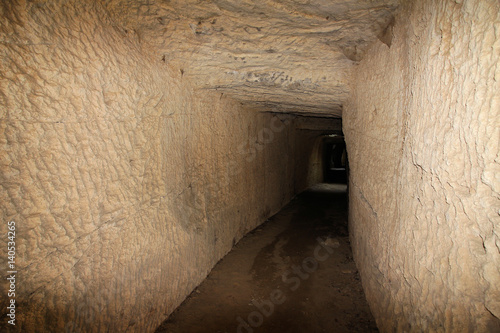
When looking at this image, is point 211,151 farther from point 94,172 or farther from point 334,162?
point 334,162

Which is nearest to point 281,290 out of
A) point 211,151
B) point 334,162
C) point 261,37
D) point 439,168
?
point 211,151

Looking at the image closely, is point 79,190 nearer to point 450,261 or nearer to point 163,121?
point 163,121

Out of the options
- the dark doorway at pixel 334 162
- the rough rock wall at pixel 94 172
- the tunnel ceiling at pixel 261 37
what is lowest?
the dark doorway at pixel 334 162

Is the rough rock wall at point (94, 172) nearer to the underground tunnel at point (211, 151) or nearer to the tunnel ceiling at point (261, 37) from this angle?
the underground tunnel at point (211, 151)

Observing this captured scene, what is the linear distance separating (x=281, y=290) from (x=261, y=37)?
3116mm

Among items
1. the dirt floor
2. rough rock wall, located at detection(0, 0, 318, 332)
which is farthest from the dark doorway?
rough rock wall, located at detection(0, 0, 318, 332)

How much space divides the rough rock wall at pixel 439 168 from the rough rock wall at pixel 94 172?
2193 mm

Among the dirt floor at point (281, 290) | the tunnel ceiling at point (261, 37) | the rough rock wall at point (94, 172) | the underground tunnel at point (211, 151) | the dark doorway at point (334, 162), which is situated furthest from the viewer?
the dark doorway at point (334, 162)

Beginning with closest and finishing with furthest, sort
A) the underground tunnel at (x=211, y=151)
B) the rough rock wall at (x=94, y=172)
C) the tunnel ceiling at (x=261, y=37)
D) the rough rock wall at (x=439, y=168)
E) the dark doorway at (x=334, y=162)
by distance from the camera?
the rough rock wall at (x=439, y=168), the underground tunnel at (x=211, y=151), the rough rock wall at (x=94, y=172), the tunnel ceiling at (x=261, y=37), the dark doorway at (x=334, y=162)

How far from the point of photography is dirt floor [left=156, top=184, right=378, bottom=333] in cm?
298

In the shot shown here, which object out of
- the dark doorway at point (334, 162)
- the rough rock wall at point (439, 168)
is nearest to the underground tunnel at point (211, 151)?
the rough rock wall at point (439, 168)

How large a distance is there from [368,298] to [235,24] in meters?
3.24

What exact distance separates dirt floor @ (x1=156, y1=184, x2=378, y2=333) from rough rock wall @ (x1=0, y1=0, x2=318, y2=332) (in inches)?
14.0

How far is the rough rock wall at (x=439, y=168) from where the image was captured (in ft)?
3.91
